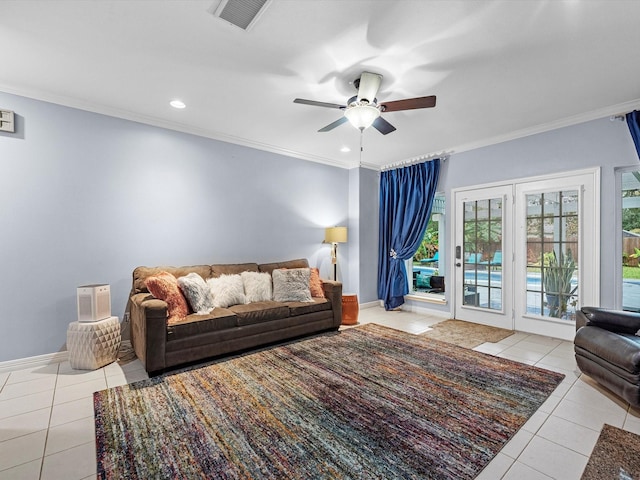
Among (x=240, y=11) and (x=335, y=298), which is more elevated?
(x=240, y=11)

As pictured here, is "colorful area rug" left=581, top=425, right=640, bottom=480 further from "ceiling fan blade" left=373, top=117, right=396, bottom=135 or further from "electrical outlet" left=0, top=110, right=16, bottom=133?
"electrical outlet" left=0, top=110, right=16, bottom=133

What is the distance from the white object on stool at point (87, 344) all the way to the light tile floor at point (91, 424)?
90 mm

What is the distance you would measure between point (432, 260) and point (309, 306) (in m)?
5.46

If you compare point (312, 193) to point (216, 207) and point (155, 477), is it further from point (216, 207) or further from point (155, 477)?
point (155, 477)

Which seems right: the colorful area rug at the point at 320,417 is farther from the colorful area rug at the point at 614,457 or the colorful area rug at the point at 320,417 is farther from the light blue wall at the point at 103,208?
the light blue wall at the point at 103,208

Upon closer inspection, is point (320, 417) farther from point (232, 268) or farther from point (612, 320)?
point (612, 320)

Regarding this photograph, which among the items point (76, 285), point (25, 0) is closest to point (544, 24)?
point (25, 0)

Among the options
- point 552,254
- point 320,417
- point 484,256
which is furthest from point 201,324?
point 552,254

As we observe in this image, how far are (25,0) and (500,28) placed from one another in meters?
3.17

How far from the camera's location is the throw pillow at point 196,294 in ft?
10.9

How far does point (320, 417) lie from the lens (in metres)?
2.22

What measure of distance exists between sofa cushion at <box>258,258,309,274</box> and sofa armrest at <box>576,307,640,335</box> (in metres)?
3.37

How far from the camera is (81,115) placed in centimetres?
336

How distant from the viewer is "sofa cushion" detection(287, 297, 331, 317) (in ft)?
12.6
